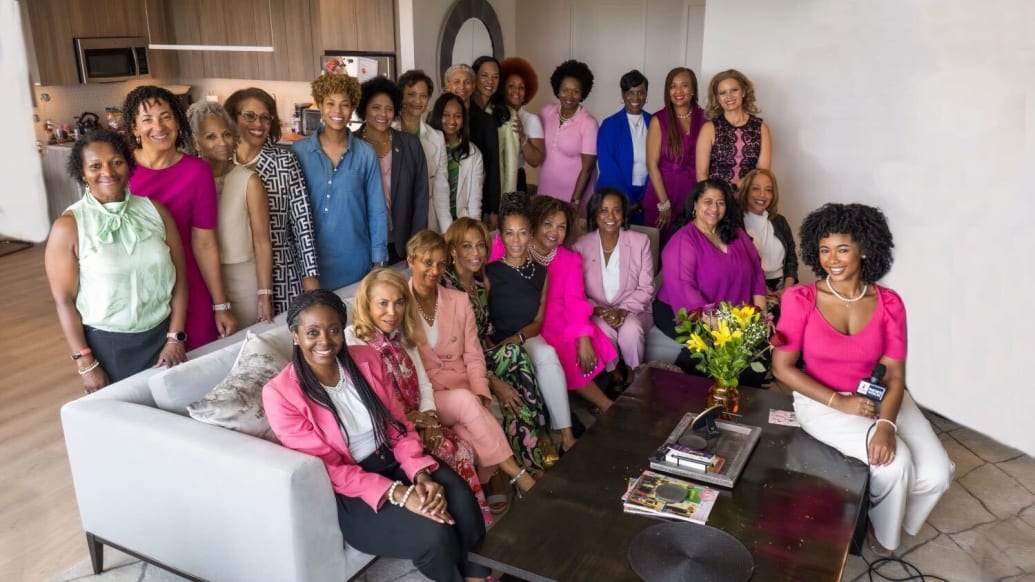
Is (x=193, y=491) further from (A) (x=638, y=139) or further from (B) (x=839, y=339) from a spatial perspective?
(A) (x=638, y=139)

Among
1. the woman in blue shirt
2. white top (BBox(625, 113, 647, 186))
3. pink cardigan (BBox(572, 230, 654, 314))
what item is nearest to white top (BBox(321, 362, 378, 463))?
pink cardigan (BBox(572, 230, 654, 314))

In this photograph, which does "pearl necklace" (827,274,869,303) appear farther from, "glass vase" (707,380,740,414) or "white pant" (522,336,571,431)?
"white pant" (522,336,571,431)

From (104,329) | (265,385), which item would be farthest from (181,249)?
(265,385)

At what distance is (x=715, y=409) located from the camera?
261cm

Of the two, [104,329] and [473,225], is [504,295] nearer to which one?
[473,225]

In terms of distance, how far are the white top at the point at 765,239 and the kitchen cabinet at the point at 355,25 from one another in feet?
9.00

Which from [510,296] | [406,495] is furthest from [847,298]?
[406,495]

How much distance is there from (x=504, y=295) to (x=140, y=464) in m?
1.67

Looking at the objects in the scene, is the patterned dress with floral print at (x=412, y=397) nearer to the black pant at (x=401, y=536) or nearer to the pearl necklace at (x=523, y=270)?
the black pant at (x=401, y=536)

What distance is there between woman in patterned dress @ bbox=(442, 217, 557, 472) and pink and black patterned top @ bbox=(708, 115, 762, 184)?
1482mm

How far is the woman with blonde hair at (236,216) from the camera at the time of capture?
9.77ft

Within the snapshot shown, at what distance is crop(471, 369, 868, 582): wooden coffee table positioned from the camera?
195cm

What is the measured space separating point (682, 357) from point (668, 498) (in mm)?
1566

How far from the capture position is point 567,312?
369 cm
